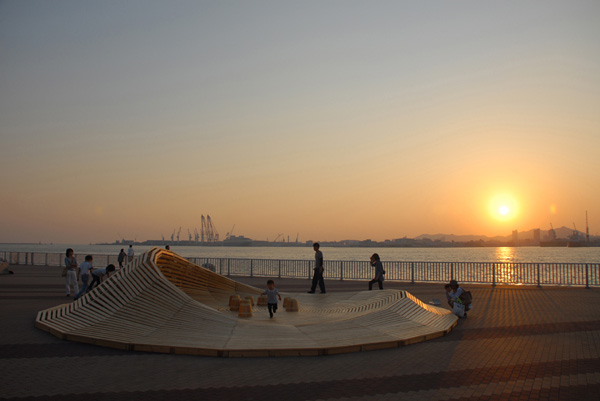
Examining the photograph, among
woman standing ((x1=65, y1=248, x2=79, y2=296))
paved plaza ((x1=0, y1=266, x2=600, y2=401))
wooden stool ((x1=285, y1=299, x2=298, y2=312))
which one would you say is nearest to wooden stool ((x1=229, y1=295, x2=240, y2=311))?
wooden stool ((x1=285, y1=299, x2=298, y2=312))

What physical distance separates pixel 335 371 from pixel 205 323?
11.0 ft

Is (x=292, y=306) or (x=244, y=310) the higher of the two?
(x=244, y=310)

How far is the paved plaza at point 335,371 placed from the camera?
642 centimetres

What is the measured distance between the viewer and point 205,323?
998 cm

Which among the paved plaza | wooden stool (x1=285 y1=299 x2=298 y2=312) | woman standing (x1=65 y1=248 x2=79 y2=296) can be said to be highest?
woman standing (x1=65 y1=248 x2=79 y2=296)

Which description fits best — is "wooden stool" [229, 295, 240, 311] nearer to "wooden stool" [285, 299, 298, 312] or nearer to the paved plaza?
"wooden stool" [285, 299, 298, 312]

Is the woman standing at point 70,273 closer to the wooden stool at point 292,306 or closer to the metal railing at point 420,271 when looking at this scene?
the wooden stool at point 292,306

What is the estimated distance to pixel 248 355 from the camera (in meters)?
8.43

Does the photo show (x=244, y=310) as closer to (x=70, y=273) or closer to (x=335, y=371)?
(x=335, y=371)

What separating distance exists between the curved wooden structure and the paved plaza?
25cm

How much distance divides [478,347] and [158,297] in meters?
6.29

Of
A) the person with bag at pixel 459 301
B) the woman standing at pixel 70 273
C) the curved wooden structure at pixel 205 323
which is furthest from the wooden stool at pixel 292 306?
the woman standing at pixel 70 273

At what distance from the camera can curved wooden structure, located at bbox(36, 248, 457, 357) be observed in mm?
8859

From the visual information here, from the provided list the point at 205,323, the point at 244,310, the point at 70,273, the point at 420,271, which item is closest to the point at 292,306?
the point at 244,310
